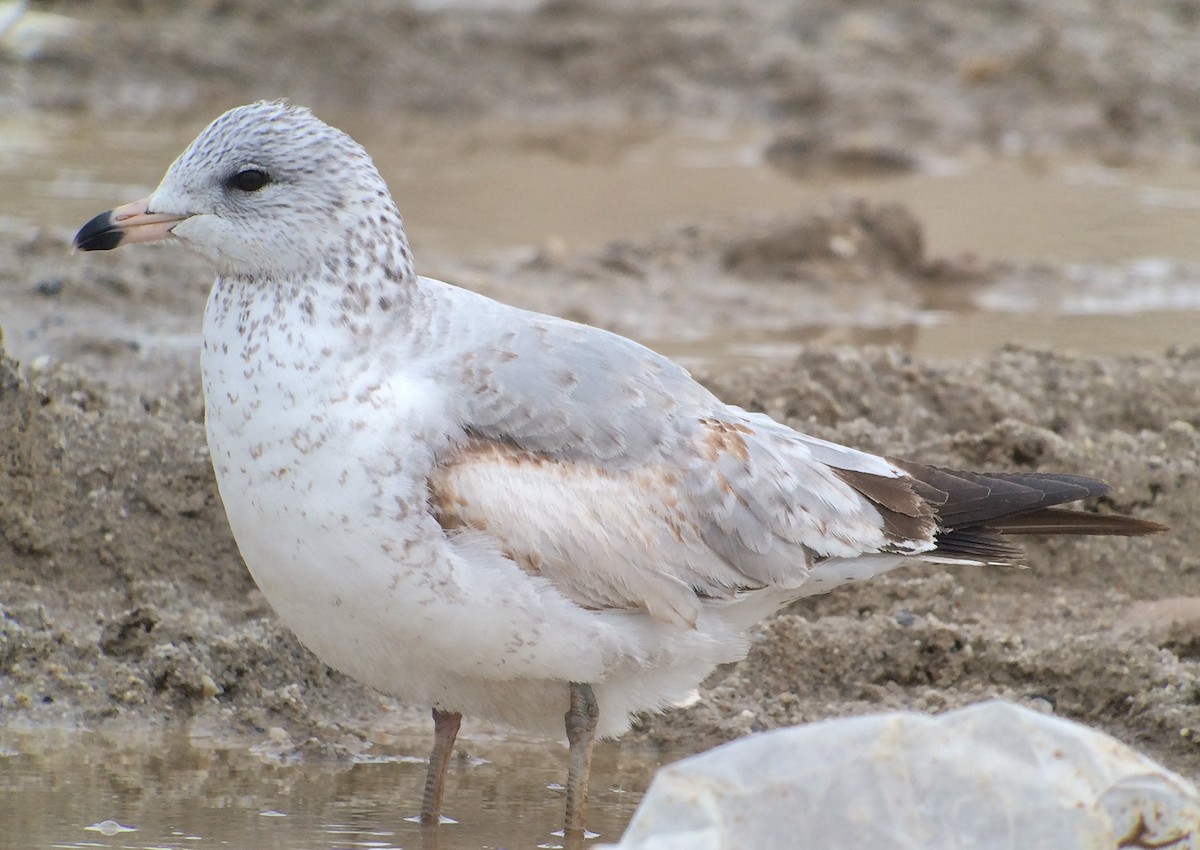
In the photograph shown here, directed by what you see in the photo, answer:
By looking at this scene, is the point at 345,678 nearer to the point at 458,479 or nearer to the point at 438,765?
the point at 438,765

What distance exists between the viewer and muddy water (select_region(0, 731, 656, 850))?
458 cm

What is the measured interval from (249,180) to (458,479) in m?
0.97

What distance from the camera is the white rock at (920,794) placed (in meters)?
3.63

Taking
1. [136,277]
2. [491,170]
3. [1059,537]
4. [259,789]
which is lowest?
[259,789]

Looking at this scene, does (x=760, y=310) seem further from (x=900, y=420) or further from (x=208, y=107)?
(x=208, y=107)

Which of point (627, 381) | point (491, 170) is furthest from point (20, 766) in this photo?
point (491, 170)

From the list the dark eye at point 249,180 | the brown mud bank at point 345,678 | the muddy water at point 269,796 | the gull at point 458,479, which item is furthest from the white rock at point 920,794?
the dark eye at point 249,180

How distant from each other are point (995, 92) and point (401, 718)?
41.8ft

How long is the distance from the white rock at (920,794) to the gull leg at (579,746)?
88 centimetres

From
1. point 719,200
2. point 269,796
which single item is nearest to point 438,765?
point 269,796

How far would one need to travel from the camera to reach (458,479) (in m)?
4.26

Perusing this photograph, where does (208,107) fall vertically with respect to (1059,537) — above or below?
above

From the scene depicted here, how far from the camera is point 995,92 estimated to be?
16797 millimetres

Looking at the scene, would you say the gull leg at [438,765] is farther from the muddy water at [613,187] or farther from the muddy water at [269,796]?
the muddy water at [613,187]
